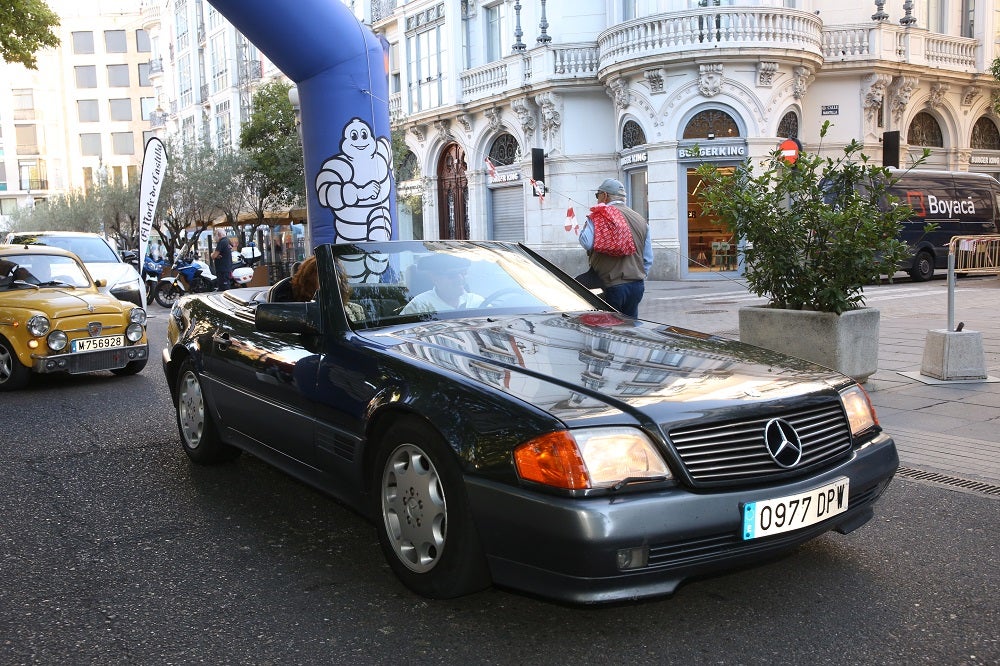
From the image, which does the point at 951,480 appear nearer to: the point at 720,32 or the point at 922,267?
the point at 922,267

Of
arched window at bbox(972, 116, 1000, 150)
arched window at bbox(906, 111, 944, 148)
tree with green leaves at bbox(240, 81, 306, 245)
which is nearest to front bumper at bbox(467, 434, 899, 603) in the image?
arched window at bbox(906, 111, 944, 148)

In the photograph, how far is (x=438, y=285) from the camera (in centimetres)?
432

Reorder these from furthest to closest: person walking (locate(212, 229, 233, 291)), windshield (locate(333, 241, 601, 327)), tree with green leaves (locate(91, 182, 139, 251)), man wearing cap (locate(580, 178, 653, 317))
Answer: tree with green leaves (locate(91, 182, 139, 251)) → person walking (locate(212, 229, 233, 291)) → man wearing cap (locate(580, 178, 653, 317)) → windshield (locate(333, 241, 601, 327))

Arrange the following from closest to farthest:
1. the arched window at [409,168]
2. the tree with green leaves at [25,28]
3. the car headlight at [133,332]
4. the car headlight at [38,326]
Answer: the car headlight at [38,326] → the car headlight at [133,332] → the tree with green leaves at [25,28] → the arched window at [409,168]

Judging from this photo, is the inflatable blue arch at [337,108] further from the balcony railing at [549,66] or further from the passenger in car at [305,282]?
the balcony railing at [549,66]

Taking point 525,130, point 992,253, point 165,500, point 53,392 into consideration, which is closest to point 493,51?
point 525,130

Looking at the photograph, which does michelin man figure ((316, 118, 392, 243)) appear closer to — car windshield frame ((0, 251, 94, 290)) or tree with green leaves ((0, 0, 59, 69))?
car windshield frame ((0, 251, 94, 290))

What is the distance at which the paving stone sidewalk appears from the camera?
5398mm

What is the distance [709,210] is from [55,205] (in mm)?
68107

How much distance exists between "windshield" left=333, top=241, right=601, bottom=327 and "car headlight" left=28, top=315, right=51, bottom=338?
5.60 metres

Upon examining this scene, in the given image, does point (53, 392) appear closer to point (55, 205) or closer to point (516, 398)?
point (516, 398)

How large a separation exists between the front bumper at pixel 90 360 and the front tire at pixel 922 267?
1851 cm

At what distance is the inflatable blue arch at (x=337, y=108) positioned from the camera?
29.5 feet

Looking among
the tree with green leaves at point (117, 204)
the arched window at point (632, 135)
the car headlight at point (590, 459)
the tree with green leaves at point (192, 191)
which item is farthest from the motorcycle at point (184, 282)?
the tree with green leaves at point (117, 204)
